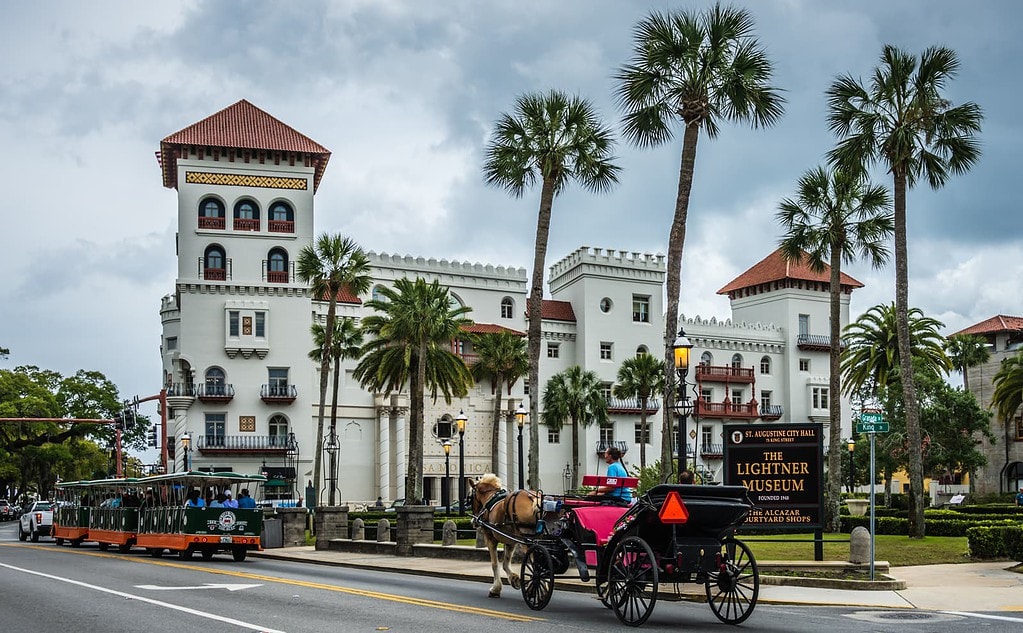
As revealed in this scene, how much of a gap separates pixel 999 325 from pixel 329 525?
2525 inches

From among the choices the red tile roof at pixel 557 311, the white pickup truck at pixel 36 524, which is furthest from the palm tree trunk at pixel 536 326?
the red tile roof at pixel 557 311

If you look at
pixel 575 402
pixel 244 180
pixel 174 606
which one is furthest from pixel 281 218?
pixel 174 606

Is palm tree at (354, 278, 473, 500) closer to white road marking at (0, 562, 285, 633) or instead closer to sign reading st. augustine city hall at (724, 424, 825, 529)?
white road marking at (0, 562, 285, 633)

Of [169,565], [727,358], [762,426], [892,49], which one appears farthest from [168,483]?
[727,358]

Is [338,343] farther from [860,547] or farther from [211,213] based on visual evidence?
[860,547]

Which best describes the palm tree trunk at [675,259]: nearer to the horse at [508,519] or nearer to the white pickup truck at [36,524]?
the horse at [508,519]

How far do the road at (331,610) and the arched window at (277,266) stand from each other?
4148 centimetres

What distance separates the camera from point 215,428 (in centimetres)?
6003

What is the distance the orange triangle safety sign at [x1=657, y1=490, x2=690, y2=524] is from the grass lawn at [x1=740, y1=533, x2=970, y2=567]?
26.7 feet

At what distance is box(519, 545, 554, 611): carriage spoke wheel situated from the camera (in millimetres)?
14148

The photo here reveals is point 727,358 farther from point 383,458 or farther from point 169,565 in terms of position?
point 169,565

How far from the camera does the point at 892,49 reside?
29062mm

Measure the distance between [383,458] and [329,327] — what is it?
14.4 m

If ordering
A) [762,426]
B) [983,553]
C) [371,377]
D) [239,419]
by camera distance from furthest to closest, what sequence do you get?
[239,419] → [371,377] → [983,553] → [762,426]
